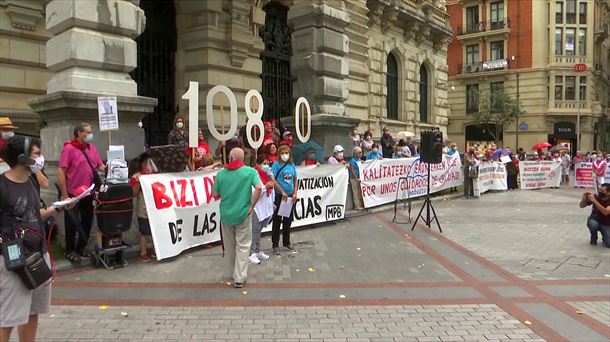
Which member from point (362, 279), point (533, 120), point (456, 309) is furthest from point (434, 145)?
point (533, 120)

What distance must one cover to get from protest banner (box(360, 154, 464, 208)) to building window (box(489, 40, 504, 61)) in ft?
127

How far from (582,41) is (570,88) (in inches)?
205

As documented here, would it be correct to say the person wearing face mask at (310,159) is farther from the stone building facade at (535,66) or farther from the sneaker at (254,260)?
the stone building facade at (535,66)

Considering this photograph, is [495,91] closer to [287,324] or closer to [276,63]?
[276,63]

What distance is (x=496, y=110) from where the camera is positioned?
4616 cm

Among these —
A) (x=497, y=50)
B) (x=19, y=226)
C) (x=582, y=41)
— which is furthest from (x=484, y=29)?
(x=19, y=226)

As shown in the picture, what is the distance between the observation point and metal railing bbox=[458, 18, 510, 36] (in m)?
50.2

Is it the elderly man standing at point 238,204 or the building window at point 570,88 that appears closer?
the elderly man standing at point 238,204

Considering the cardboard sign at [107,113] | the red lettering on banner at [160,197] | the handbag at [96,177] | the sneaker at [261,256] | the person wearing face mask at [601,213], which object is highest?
the cardboard sign at [107,113]

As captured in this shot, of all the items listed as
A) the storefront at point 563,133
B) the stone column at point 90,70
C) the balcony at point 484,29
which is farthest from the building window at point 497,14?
the stone column at point 90,70

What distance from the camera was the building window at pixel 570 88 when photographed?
48.1 m

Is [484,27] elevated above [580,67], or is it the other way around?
[484,27]

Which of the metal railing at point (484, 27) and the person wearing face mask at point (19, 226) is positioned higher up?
the metal railing at point (484, 27)

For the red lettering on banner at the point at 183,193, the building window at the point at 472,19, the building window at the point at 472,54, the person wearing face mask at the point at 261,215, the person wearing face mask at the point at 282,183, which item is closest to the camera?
the person wearing face mask at the point at 261,215
